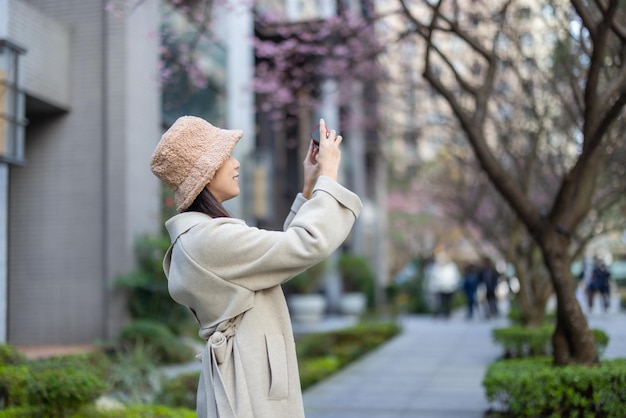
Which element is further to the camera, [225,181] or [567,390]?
[567,390]

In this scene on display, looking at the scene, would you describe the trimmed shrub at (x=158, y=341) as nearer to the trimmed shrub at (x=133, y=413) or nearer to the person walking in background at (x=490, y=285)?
the trimmed shrub at (x=133, y=413)

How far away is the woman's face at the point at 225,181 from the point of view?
2641 millimetres

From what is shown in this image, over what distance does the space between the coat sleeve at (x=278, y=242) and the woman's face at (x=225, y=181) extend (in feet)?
0.59

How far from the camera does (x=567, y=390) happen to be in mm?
5934

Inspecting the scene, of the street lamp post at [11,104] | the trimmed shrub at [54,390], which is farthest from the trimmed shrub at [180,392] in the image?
the street lamp post at [11,104]

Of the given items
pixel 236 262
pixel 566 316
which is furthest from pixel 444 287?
pixel 236 262

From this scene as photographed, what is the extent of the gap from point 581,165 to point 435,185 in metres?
10.8

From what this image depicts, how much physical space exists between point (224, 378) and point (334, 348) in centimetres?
1067

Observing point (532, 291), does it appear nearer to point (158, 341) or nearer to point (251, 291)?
point (158, 341)

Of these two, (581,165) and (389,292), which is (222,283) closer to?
(581,165)

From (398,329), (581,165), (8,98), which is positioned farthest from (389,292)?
(581,165)

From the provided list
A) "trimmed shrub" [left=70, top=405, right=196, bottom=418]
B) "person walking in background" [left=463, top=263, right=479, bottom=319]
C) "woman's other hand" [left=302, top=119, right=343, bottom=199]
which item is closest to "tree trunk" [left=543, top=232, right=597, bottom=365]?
"trimmed shrub" [left=70, top=405, right=196, bottom=418]

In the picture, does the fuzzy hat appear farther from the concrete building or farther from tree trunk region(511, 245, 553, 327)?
tree trunk region(511, 245, 553, 327)

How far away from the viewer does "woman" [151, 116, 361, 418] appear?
2400mm
